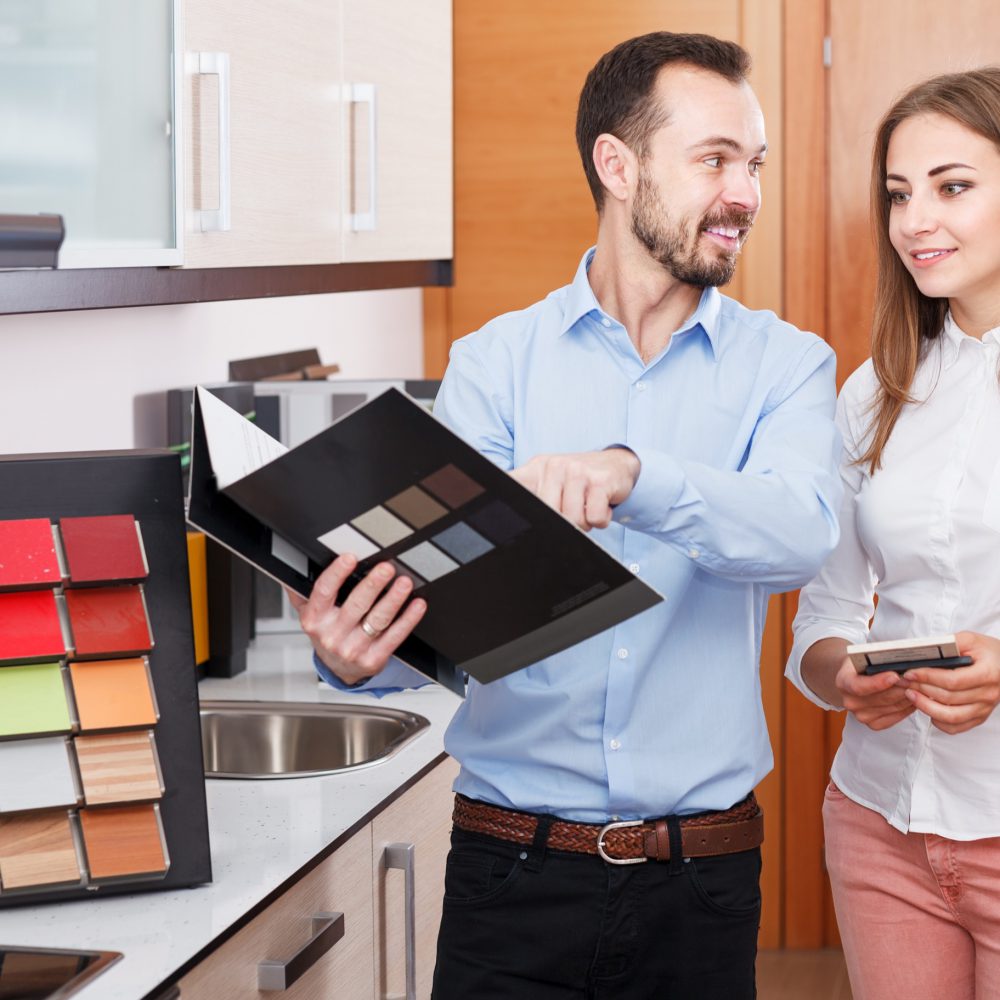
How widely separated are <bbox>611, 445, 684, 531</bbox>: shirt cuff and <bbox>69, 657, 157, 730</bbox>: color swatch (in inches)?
18.4

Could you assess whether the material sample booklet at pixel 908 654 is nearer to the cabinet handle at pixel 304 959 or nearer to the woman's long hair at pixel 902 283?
the woman's long hair at pixel 902 283

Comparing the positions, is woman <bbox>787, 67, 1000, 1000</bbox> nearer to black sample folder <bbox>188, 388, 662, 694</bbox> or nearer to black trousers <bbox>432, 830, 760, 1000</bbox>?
black trousers <bbox>432, 830, 760, 1000</bbox>

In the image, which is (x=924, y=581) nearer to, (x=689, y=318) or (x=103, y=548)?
(x=689, y=318)

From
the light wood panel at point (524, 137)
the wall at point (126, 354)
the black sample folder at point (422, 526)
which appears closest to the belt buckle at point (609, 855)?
the black sample folder at point (422, 526)

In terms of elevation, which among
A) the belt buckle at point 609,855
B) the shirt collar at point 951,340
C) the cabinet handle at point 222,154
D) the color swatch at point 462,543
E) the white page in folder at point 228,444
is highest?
the cabinet handle at point 222,154

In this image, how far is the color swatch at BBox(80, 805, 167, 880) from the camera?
1332mm

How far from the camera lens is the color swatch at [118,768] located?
132cm

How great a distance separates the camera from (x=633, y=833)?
142 centimetres

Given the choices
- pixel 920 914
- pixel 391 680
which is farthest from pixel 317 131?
pixel 920 914

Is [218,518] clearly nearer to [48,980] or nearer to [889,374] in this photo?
[48,980]

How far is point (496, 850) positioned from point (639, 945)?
0.55 ft

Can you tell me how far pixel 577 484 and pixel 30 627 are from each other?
1.70 ft

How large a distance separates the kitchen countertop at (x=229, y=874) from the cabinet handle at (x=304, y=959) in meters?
0.08

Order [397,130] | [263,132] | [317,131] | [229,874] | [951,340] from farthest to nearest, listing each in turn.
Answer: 1. [397,130]
2. [317,131]
3. [263,132]
4. [951,340]
5. [229,874]
